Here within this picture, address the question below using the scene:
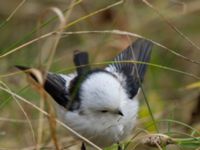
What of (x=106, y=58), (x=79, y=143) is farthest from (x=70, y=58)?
(x=79, y=143)

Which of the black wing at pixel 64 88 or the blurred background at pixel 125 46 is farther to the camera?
the blurred background at pixel 125 46

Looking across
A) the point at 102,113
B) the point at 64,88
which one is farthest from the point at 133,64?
the point at 102,113

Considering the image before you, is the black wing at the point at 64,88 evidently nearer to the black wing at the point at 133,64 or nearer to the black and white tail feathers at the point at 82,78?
the black and white tail feathers at the point at 82,78

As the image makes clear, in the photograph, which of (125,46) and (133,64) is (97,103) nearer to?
(133,64)

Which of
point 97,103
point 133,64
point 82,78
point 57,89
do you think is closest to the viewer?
point 82,78

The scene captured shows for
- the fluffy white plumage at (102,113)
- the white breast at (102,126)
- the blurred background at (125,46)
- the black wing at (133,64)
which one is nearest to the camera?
the fluffy white plumage at (102,113)

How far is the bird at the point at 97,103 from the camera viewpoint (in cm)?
362

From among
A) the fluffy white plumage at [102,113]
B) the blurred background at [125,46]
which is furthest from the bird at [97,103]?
the blurred background at [125,46]

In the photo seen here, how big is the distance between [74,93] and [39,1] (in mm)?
2750

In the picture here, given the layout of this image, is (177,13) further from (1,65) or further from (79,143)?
(79,143)

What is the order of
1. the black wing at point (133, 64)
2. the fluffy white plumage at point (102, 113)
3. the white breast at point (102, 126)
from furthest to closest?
the black wing at point (133, 64)
the white breast at point (102, 126)
the fluffy white plumage at point (102, 113)

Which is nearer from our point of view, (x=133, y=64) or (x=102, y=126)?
(x=102, y=126)

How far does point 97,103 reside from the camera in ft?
11.9

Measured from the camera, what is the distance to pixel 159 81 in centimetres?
562
